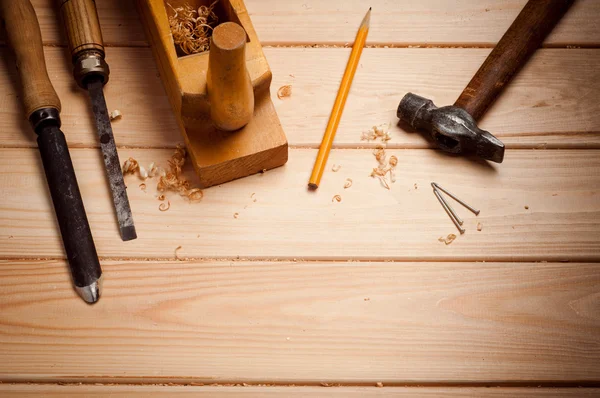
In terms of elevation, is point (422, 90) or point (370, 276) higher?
point (422, 90)

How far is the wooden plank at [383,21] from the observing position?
1.06 meters

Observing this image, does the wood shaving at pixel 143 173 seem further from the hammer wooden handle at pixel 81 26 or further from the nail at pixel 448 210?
the nail at pixel 448 210

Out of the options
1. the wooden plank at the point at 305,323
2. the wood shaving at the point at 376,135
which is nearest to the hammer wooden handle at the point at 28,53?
the wooden plank at the point at 305,323

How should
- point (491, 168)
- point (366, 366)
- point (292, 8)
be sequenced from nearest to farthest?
point (366, 366)
point (491, 168)
point (292, 8)

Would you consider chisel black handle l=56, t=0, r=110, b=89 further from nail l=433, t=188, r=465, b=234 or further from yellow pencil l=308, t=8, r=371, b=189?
nail l=433, t=188, r=465, b=234

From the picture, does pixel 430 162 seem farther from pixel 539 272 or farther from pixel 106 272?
pixel 106 272

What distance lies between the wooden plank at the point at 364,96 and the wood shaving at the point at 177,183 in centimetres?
4

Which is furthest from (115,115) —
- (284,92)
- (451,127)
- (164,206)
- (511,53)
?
(511,53)

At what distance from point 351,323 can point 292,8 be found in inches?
22.8

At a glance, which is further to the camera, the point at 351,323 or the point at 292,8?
the point at 292,8

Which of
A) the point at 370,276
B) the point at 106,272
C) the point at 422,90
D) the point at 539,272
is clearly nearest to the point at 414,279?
the point at 370,276

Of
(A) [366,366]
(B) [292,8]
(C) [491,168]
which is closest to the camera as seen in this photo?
(A) [366,366]

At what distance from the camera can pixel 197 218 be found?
3.04ft

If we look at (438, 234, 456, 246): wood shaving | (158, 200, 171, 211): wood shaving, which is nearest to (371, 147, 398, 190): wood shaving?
(438, 234, 456, 246): wood shaving
